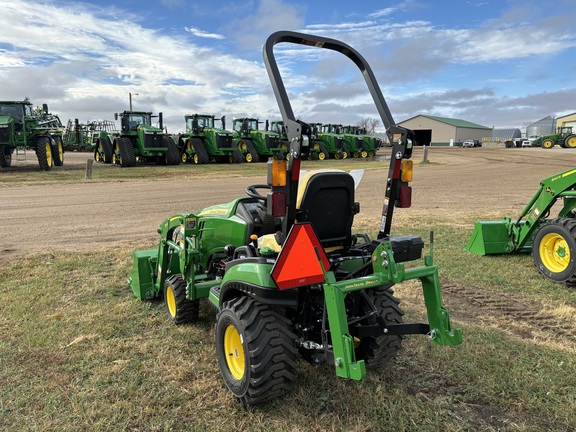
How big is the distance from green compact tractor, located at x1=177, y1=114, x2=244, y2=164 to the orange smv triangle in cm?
2361

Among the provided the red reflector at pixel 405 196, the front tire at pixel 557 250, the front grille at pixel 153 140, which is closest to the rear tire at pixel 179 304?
the red reflector at pixel 405 196

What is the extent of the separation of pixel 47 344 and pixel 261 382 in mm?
2195

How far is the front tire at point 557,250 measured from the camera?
18.4 feet

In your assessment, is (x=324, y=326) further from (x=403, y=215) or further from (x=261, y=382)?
(x=403, y=215)

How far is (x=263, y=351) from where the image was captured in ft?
9.39

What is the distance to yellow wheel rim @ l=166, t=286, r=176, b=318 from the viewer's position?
4.46 m

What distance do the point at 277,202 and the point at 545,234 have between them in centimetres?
481

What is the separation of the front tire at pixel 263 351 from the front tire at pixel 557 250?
14.1ft

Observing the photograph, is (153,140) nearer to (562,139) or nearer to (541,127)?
(562,139)

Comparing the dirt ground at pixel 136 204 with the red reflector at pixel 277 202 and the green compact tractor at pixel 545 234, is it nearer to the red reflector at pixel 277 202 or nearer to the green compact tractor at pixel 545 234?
the green compact tractor at pixel 545 234

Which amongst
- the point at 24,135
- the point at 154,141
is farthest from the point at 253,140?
the point at 24,135

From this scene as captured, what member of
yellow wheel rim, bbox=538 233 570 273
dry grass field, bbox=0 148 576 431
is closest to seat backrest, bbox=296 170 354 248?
dry grass field, bbox=0 148 576 431

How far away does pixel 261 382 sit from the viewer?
113 inches

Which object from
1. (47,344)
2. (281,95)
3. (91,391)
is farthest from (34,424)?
(281,95)
